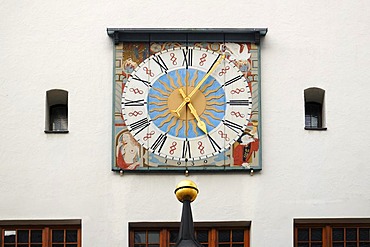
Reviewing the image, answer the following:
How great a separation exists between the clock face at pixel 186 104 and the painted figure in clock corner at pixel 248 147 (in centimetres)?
7

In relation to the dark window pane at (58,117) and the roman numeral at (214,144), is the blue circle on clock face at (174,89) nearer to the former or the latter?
the roman numeral at (214,144)

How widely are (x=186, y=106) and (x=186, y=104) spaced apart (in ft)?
0.13

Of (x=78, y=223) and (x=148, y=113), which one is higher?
(x=148, y=113)

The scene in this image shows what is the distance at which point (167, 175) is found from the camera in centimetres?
1717

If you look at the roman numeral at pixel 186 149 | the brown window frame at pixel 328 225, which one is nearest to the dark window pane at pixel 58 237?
the roman numeral at pixel 186 149

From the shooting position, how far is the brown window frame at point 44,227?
1698cm

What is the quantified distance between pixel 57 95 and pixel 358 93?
4.04 meters

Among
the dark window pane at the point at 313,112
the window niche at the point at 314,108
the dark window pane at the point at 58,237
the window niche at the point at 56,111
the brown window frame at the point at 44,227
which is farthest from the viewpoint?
the dark window pane at the point at 313,112

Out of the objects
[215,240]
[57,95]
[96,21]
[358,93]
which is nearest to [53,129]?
[57,95]

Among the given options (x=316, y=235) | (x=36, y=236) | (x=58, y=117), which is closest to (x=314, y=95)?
(x=316, y=235)

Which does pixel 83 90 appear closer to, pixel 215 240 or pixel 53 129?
pixel 53 129

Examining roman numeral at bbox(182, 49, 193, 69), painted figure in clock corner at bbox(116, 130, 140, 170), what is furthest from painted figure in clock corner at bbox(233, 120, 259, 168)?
painted figure in clock corner at bbox(116, 130, 140, 170)

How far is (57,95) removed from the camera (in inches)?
690

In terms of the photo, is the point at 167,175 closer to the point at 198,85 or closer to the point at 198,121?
the point at 198,121
